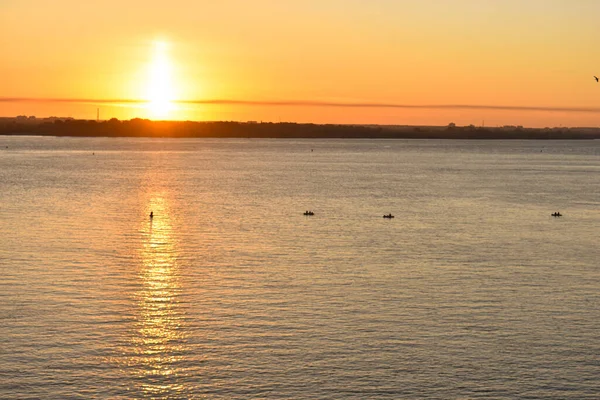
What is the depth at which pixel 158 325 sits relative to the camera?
42.5 meters

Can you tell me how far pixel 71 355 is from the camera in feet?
121

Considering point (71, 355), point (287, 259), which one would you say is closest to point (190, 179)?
point (287, 259)

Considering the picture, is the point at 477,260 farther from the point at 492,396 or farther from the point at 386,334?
the point at 492,396

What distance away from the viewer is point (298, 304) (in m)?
46.6

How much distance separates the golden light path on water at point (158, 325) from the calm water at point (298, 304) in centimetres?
13

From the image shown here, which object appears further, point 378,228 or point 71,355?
point 378,228

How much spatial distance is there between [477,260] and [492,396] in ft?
97.5

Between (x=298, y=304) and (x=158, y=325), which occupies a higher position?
(x=298, y=304)

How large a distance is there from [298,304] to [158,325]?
8093 millimetres

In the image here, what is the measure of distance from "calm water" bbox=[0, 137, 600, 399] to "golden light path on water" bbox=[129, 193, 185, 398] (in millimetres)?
128

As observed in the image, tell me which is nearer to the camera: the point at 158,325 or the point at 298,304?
the point at 158,325

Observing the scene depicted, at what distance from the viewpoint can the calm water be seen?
3447 centimetres

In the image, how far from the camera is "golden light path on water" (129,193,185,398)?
34281mm

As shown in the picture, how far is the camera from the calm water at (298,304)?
34.5 metres
